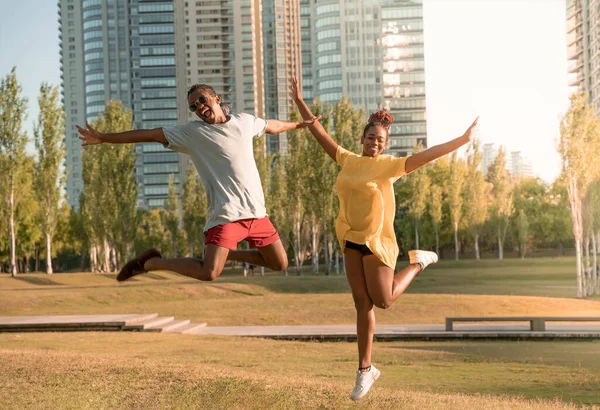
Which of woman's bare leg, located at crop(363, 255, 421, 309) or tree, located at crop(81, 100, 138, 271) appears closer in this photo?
woman's bare leg, located at crop(363, 255, 421, 309)

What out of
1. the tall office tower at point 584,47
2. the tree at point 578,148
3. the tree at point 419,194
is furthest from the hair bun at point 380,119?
the tall office tower at point 584,47

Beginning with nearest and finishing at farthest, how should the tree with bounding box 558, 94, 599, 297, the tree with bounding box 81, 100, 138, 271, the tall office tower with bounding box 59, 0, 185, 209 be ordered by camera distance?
the tree with bounding box 558, 94, 599, 297, the tree with bounding box 81, 100, 138, 271, the tall office tower with bounding box 59, 0, 185, 209

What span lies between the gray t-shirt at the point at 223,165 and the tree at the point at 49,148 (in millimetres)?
40717

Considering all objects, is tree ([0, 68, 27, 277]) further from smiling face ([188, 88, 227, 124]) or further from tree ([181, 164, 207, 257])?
smiling face ([188, 88, 227, 124])

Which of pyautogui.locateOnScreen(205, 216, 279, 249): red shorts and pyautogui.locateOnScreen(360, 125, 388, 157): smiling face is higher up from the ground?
pyautogui.locateOnScreen(360, 125, 388, 157): smiling face

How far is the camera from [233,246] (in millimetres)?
6461

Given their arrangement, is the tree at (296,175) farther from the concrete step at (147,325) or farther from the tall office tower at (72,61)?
the tall office tower at (72,61)

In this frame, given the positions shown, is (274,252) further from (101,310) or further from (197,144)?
(101,310)

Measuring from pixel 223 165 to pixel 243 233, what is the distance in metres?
0.57

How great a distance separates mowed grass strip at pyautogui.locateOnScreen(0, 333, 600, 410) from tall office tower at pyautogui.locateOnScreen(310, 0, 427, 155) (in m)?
113

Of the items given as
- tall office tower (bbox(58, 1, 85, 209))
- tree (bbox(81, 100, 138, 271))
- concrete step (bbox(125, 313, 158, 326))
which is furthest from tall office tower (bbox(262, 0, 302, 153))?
concrete step (bbox(125, 313, 158, 326))

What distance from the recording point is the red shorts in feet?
21.1

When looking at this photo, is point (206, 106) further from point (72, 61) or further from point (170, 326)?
point (72, 61)

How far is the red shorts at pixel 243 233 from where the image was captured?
6.43 m
